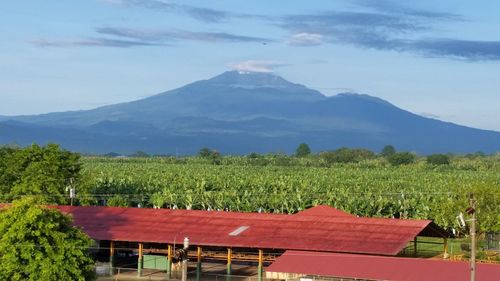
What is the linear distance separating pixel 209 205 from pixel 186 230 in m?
35.6

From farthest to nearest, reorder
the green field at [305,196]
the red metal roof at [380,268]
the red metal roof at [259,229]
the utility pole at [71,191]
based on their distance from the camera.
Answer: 1. the green field at [305,196]
2. the utility pole at [71,191]
3. the red metal roof at [259,229]
4. the red metal roof at [380,268]

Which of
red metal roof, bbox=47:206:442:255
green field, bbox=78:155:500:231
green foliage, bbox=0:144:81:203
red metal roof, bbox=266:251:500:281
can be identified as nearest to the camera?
red metal roof, bbox=266:251:500:281

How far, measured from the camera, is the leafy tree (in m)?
43.0

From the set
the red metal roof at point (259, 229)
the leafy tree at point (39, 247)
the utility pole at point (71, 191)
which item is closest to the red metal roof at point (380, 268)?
A: the red metal roof at point (259, 229)

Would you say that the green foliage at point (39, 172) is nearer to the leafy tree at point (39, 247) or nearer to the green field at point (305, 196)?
the green field at point (305, 196)

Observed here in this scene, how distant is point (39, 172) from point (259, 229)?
92.4 ft

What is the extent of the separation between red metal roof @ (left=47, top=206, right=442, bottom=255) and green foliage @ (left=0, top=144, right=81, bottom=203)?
1571 cm

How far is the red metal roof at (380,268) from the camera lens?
43.0m

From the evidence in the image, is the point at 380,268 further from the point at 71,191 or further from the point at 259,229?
the point at 71,191

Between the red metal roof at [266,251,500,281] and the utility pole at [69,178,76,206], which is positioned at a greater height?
the utility pole at [69,178,76,206]

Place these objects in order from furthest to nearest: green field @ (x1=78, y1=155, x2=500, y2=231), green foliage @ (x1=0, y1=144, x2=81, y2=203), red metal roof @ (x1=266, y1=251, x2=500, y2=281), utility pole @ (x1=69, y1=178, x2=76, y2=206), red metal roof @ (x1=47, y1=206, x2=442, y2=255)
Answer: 1. green foliage @ (x1=0, y1=144, x2=81, y2=203)
2. green field @ (x1=78, y1=155, x2=500, y2=231)
3. utility pole @ (x1=69, y1=178, x2=76, y2=206)
4. red metal roof @ (x1=47, y1=206, x2=442, y2=255)
5. red metal roof @ (x1=266, y1=251, x2=500, y2=281)

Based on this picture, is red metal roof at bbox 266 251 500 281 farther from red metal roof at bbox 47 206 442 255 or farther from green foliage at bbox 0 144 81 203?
green foliage at bbox 0 144 81 203

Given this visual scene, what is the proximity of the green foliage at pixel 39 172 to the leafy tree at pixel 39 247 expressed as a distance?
28.5 meters

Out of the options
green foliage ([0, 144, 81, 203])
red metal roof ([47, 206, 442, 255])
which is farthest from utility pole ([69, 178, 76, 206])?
red metal roof ([47, 206, 442, 255])
